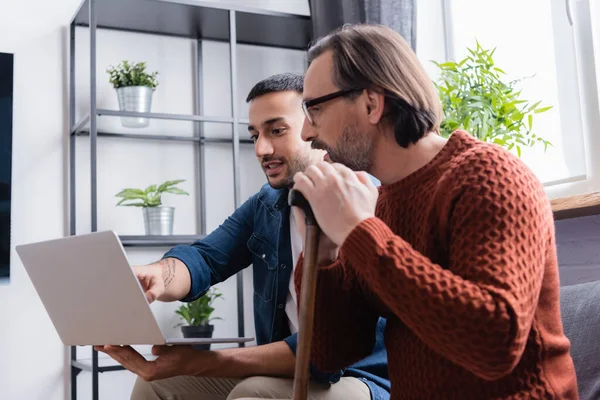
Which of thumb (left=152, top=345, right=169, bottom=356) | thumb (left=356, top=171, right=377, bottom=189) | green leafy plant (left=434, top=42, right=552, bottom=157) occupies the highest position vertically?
green leafy plant (left=434, top=42, right=552, bottom=157)

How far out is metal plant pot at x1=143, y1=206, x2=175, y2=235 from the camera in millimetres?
2857

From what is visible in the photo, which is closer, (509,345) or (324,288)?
(509,345)

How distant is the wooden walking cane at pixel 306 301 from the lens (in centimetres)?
108

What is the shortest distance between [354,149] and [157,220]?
1.71 metres

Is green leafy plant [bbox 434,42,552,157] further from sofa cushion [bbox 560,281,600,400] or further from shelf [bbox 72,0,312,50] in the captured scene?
shelf [bbox 72,0,312,50]

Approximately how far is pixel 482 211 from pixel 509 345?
185 mm

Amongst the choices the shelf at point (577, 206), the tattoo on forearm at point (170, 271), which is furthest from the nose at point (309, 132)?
the shelf at point (577, 206)

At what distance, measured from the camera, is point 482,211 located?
102 centimetres

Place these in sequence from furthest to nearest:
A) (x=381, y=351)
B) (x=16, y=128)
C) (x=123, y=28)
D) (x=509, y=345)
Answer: (x=123, y=28)
(x=16, y=128)
(x=381, y=351)
(x=509, y=345)

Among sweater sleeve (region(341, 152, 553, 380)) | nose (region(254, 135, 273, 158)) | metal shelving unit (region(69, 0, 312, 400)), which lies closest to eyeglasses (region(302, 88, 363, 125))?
sweater sleeve (region(341, 152, 553, 380))

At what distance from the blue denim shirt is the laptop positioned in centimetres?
43

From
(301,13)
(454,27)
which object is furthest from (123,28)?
(454,27)

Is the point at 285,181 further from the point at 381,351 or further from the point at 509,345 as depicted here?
the point at 509,345

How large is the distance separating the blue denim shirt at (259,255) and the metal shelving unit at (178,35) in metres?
0.85
